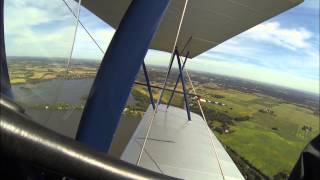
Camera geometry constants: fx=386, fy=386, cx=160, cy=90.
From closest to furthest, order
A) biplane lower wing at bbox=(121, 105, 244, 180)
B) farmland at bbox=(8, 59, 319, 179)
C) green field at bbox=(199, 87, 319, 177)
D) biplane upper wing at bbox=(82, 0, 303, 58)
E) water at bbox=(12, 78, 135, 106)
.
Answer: water at bbox=(12, 78, 135, 106) → biplane upper wing at bbox=(82, 0, 303, 58) → biplane lower wing at bbox=(121, 105, 244, 180) → farmland at bbox=(8, 59, 319, 179) → green field at bbox=(199, 87, 319, 177)

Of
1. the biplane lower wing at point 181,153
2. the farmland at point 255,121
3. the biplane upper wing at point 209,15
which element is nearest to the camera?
the biplane upper wing at point 209,15

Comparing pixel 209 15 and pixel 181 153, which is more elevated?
pixel 209 15

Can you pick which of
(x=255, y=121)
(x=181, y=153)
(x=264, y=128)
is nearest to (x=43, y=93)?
(x=181, y=153)

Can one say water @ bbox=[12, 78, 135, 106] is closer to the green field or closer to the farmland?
the farmland

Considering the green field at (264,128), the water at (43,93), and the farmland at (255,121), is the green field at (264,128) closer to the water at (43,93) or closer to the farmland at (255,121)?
the farmland at (255,121)

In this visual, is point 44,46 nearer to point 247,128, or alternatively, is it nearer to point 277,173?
point 277,173

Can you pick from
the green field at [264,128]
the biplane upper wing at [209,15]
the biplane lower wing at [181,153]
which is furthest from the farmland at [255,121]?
the biplane upper wing at [209,15]

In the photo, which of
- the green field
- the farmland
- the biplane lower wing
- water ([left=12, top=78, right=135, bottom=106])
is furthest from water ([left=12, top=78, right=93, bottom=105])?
the green field

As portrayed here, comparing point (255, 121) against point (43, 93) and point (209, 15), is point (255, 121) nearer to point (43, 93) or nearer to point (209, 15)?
point (209, 15)

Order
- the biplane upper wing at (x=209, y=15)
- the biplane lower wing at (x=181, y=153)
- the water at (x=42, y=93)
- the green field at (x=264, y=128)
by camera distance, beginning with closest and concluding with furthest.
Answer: the water at (x=42, y=93) < the biplane upper wing at (x=209, y=15) < the biplane lower wing at (x=181, y=153) < the green field at (x=264, y=128)
